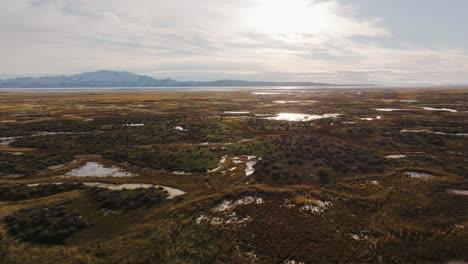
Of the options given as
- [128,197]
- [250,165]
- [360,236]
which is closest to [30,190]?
[128,197]

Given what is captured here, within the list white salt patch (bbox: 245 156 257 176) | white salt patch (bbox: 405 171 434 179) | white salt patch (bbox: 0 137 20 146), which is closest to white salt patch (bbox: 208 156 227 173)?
white salt patch (bbox: 245 156 257 176)

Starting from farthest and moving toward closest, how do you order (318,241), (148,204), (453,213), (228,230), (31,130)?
(31,130) → (148,204) → (453,213) → (228,230) → (318,241)

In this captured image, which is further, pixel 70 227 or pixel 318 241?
pixel 70 227

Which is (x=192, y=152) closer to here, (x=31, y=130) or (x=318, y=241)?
(x=318, y=241)

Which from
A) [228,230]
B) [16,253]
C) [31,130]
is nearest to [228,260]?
[228,230]

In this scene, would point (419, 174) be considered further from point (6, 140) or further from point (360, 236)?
point (6, 140)
